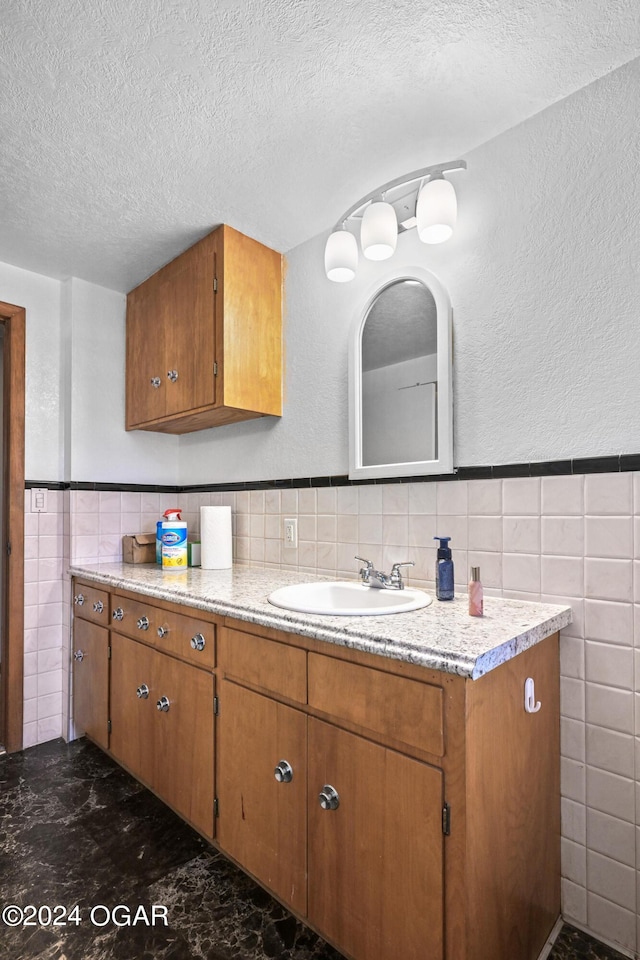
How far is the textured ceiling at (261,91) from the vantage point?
117 centimetres

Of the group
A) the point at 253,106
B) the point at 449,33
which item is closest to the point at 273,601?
the point at 253,106

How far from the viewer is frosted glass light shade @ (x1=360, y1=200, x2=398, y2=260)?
1646 mm

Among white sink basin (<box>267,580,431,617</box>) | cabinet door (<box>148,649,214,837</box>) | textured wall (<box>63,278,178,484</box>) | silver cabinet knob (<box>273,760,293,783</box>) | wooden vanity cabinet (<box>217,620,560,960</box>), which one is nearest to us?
wooden vanity cabinet (<box>217,620,560,960</box>)

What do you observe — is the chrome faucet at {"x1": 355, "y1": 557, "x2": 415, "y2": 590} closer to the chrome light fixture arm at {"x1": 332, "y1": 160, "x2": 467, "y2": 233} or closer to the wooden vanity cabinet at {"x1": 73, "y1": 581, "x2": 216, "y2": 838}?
the wooden vanity cabinet at {"x1": 73, "y1": 581, "x2": 216, "y2": 838}

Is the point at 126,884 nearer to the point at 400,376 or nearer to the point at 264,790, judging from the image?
the point at 264,790

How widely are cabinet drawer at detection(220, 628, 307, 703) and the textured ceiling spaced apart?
1.49m

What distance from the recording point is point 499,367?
1.51 m

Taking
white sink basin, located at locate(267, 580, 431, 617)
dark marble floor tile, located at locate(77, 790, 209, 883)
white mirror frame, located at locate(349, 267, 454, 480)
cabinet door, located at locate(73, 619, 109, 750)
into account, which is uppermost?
white mirror frame, located at locate(349, 267, 454, 480)

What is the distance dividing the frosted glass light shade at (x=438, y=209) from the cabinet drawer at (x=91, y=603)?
1850 millimetres

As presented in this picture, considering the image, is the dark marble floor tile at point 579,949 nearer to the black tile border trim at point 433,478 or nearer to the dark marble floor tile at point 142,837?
the dark marble floor tile at point 142,837

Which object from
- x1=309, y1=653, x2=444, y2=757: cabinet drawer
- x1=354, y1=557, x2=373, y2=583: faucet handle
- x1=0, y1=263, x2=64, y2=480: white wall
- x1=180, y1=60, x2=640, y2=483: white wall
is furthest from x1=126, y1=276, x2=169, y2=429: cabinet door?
x1=309, y1=653, x2=444, y2=757: cabinet drawer

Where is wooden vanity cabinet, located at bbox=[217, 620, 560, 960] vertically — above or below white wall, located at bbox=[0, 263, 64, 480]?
below

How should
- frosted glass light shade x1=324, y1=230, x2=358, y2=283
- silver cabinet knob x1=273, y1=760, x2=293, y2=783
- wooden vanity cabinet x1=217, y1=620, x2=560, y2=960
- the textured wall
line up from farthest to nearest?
1. the textured wall
2. frosted glass light shade x1=324, y1=230, x2=358, y2=283
3. silver cabinet knob x1=273, y1=760, x2=293, y2=783
4. wooden vanity cabinet x1=217, y1=620, x2=560, y2=960

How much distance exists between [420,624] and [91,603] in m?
1.65
